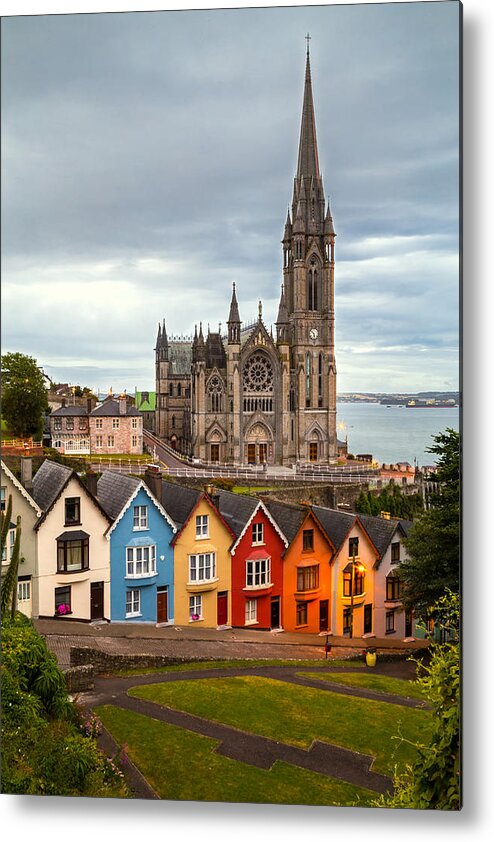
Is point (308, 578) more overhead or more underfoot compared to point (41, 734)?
more overhead

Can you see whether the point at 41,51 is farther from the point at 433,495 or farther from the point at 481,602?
the point at 481,602

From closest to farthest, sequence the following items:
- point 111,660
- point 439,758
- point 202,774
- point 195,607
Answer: point 439,758 → point 202,774 → point 111,660 → point 195,607

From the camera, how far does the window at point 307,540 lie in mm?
5160

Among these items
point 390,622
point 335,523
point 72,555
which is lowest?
point 390,622

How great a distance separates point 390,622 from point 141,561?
188cm

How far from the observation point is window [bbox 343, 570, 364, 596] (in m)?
5.12

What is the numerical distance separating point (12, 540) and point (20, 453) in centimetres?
63

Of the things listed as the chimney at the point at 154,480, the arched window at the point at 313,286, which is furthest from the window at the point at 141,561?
the arched window at the point at 313,286

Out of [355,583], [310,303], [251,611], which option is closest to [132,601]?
[251,611]

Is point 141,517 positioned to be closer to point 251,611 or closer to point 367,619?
point 251,611

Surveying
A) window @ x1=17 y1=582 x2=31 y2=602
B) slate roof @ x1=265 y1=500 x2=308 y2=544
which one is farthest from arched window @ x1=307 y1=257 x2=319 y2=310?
window @ x1=17 y1=582 x2=31 y2=602

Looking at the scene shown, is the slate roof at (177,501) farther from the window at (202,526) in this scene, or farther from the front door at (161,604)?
the front door at (161,604)

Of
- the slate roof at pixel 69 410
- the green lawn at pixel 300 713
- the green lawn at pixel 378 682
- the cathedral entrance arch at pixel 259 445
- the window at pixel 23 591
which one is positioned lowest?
the green lawn at pixel 300 713

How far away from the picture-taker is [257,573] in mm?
5215
